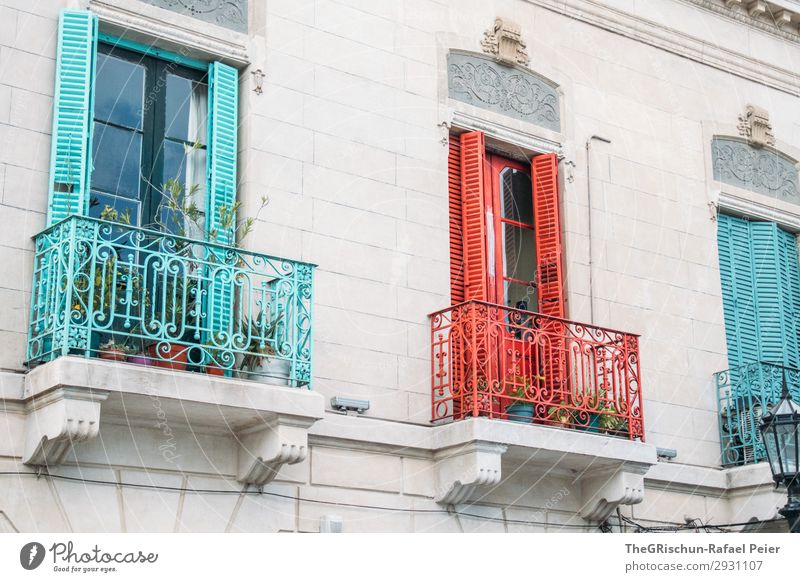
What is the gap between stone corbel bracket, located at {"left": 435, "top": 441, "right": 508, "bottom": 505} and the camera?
428 inches

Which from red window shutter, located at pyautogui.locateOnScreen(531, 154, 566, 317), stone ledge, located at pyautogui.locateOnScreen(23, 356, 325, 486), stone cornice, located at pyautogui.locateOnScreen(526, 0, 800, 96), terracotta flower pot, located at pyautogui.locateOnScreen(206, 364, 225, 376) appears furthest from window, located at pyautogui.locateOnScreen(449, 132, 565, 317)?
stone ledge, located at pyautogui.locateOnScreen(23, 356, 325, 486)

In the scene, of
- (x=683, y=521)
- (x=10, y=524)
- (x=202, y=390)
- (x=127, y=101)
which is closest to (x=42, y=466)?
(x=10, y=524)

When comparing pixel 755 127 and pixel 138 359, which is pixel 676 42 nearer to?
pixel 755 127

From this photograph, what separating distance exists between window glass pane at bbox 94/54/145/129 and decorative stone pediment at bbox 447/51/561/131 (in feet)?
10.8

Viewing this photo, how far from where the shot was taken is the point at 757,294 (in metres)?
14.5

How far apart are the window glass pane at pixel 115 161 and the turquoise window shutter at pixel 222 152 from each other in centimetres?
62

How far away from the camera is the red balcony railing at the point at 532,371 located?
445 inches

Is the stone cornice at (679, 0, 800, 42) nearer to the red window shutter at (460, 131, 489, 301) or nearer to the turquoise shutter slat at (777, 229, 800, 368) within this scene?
the turquoise shutter slat at (777, 229, 800, 368)

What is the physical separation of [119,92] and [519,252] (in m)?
4.41

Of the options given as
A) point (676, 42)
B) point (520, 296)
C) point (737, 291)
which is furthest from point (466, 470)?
point (676, 42)

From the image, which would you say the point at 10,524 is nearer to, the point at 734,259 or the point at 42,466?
the point at 42,466

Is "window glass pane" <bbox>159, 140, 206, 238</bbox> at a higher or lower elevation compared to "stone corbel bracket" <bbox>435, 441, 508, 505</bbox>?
higher

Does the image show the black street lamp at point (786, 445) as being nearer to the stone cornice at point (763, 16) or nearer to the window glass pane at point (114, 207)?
the window glass pane at point (114, 207)

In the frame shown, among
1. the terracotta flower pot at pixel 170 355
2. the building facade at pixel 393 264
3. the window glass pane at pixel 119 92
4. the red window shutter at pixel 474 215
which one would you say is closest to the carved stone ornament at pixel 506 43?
the building facade at pixel 393 264
